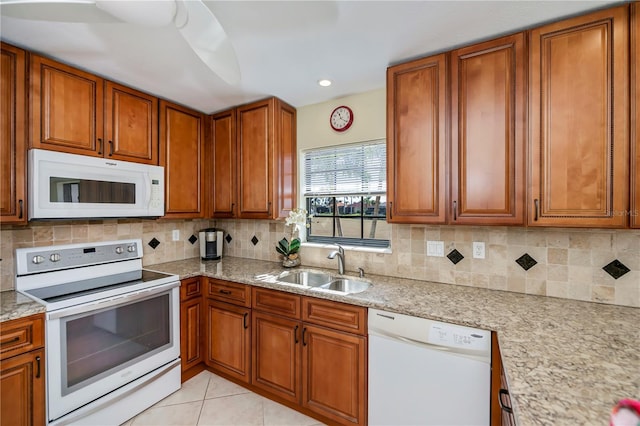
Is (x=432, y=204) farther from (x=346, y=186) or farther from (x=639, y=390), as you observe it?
(x=639, y=390)

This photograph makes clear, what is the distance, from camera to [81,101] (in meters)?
1.91

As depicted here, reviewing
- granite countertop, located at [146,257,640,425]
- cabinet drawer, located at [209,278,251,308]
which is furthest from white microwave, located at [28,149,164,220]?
granite countertop, located at [146,257,640,425]

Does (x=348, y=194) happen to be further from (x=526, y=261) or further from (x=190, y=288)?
(x=190, y=288)

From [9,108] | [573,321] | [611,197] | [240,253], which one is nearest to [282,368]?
[240,253]

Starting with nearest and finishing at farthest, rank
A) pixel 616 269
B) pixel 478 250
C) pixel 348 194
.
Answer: pixel 616 269 → pixel 478 250 → pixel 348 194

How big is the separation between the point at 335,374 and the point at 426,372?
1.90 ft

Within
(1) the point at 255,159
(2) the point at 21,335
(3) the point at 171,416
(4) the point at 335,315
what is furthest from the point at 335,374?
(1) the point at 255,159

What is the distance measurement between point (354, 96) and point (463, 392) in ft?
7.13

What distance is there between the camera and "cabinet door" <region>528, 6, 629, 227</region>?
1310 mm

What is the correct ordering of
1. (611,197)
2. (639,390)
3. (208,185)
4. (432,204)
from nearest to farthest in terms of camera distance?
(639,390) → (611,197) → (432,204) → (208,185)

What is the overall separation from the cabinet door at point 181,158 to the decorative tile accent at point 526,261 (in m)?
2.67

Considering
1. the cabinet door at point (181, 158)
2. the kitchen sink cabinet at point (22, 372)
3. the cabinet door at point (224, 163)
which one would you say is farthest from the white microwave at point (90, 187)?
the kitchen sink cabinet at point (22, 372)

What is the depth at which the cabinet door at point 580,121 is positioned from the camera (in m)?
1.31

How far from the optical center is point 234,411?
2.01 m
